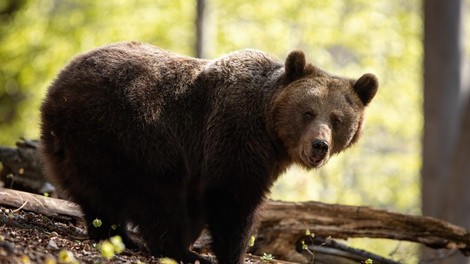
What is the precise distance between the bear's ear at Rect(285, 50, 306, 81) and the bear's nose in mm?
847

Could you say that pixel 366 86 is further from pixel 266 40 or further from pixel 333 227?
pixel 266 40

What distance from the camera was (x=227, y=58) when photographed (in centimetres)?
718

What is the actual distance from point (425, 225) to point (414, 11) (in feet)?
50.1

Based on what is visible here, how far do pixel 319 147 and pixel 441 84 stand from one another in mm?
9604

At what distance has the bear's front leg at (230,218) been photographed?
6406 mm

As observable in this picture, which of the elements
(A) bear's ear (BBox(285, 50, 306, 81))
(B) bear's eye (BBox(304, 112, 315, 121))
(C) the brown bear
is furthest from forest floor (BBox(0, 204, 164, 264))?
(A) bear's ear (BBox(285, 50, 306, 81))

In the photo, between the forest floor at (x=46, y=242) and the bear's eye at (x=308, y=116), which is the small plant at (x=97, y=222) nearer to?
the forest floor at (x=46, y=242)

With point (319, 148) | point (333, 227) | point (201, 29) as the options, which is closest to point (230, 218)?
point (319, 148)

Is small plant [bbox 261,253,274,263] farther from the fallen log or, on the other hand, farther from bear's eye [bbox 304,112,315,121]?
bear's eye [bbox 304,112,315,121]

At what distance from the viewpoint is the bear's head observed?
21.9 feet

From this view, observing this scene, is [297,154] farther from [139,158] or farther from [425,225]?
[425,225]

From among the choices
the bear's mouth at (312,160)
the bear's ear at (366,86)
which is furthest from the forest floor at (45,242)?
the bear's ear at (366,86)

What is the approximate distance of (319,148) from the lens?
21.3 ft

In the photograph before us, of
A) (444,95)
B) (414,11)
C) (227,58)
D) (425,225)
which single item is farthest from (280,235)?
(414,11)
